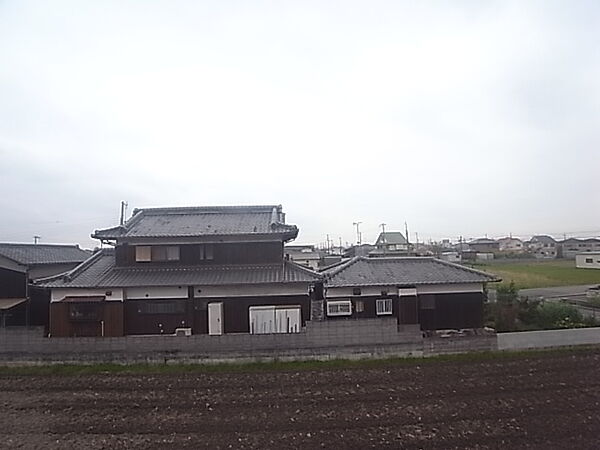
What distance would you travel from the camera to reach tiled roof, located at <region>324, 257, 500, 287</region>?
1756 cm

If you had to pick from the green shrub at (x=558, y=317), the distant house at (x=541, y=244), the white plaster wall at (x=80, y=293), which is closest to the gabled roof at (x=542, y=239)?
the distant house at (x=541, y=244)

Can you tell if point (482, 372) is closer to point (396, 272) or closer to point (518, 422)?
point (518, 422)

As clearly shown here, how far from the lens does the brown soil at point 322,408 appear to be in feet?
28.0

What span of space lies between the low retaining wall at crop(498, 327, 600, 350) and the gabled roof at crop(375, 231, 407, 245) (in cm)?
3965

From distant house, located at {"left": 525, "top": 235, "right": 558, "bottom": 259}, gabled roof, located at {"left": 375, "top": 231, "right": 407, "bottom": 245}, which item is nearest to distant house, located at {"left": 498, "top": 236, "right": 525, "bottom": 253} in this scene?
distant house, located at {"left": 525, "top": 235, "right": 558, "bottom": 259}

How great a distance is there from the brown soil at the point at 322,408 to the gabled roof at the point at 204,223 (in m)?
6.18

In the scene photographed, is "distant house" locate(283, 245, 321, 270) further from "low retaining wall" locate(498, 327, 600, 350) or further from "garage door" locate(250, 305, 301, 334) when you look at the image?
"low retaining wall" locate(498, 327, 600, 350)

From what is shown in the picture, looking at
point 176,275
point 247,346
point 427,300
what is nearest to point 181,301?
point 176,275

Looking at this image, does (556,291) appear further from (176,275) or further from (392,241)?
(392,241)

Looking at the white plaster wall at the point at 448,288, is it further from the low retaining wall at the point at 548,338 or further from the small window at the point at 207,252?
the small window at the point at 207,252

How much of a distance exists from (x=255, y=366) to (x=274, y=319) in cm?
284

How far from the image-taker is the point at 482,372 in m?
12.4

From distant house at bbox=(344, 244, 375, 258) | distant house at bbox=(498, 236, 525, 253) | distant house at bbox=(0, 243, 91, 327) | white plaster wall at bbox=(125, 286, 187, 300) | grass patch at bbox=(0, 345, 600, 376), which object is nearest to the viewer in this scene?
grass patch at bbox=(0, 345, 600, 376)

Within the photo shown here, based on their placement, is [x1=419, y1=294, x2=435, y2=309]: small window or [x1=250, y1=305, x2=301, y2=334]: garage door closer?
[x1=250, y1=305, x2=301, y2=334]: garage door
